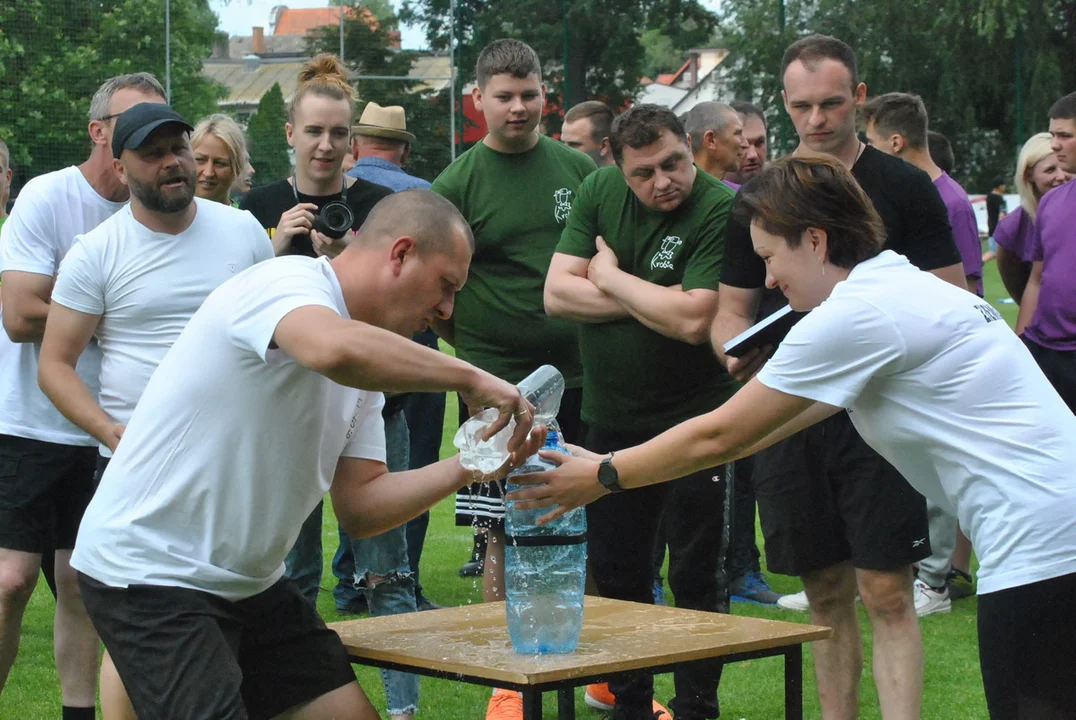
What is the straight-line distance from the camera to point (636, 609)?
13.0 ft

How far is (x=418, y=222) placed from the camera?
10.5 ft

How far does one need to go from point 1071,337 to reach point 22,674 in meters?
5.32

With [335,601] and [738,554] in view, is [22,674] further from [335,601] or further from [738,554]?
[738,554]

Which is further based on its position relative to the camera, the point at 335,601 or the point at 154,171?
the point at 335,601

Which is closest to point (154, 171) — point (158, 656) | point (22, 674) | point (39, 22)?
point (158, 656)

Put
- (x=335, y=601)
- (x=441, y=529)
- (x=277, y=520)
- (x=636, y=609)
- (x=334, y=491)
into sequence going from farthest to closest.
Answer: (x=441, y=529), (x=335, y=601), (x=636, y=609), (x=334, y=491), (x=277, y=520)

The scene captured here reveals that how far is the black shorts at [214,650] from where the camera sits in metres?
3.11

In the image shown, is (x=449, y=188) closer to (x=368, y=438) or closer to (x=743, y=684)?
(x=368, y=438)

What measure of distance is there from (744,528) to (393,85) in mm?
15523

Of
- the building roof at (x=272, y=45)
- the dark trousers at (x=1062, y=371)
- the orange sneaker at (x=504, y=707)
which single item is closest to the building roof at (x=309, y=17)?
the building roof at (x=272, y=45)

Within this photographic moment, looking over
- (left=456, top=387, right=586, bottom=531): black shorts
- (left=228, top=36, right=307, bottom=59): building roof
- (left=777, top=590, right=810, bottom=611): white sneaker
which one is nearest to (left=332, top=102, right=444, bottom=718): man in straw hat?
(left=456, top=387, right=586, bottom=531): black shorts

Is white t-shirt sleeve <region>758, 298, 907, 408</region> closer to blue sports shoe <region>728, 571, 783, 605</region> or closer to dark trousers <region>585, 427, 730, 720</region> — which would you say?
dark trousers <region>585, 427, 730, 720</region>

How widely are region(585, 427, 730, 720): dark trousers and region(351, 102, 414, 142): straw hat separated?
8.98 feet

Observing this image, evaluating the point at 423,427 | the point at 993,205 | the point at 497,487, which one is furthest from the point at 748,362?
the point at 993,205
